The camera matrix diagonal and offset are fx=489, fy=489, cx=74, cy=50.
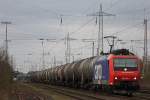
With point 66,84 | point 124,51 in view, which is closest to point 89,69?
point 124,51

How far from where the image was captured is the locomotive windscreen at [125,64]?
3756 cm

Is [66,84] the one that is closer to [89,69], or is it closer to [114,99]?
[89,69]

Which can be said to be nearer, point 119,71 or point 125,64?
point 119,71

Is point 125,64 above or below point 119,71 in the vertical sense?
above

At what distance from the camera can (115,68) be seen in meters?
37.5

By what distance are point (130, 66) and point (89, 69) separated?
33.1ft

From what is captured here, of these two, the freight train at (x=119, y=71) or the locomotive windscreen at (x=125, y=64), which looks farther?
the locomotive windscreen at (x=125, y=64)

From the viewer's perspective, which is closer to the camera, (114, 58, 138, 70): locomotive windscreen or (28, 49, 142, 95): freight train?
(28, 49, 142, 95): freight train

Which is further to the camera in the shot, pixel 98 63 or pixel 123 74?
pixel 98 63

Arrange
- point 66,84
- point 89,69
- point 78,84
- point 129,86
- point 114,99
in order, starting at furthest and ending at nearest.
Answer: point 66,84 → point 78,84 → point 89,69 → point 129,86 → point 114,99

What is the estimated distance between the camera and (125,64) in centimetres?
3769

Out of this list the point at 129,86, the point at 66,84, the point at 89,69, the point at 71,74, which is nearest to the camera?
the point at 129,86

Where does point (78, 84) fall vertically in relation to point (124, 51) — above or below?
below

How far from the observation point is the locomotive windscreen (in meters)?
37.6
